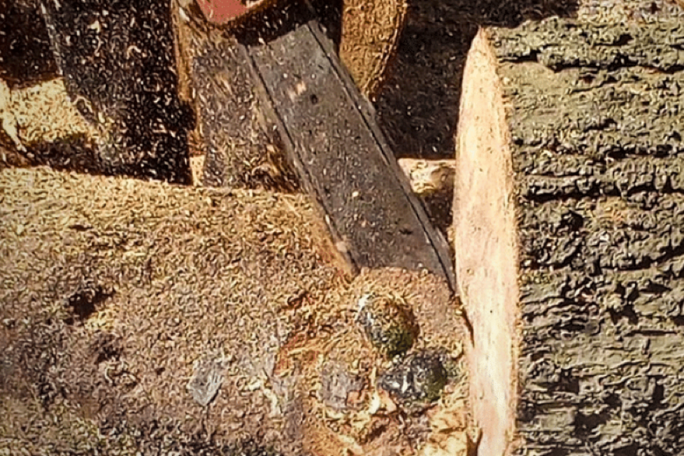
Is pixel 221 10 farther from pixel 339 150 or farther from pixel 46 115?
pixel 46 115

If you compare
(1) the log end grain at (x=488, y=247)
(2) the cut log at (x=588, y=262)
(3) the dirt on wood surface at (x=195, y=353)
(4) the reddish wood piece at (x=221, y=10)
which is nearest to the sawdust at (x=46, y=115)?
(4) the reddish wood piece at (x=221, y=10)

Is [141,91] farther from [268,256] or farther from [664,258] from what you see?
[664,258]

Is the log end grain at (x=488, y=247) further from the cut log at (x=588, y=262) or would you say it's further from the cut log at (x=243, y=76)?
the cut log at (x=243, y=76)

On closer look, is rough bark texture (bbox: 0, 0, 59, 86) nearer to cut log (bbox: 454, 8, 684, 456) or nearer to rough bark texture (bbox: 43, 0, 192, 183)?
rough bark texture (bbox: 43, 0, 192, 183)

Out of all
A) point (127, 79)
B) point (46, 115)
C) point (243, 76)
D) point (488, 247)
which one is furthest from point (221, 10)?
point (488, 247)

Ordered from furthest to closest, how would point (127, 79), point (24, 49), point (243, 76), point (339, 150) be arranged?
point (24, 49), point (127, 79), point (243, 76), point (339, 150)
